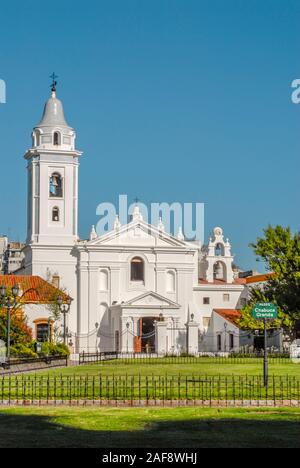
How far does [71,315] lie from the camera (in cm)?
7212

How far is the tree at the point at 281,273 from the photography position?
201 feet

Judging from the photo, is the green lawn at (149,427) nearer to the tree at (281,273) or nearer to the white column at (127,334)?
the tree at (281,273)

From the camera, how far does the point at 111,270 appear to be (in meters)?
73.5

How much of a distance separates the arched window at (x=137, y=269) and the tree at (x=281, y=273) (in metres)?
13.4

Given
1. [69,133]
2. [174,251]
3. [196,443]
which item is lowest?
[196,443]

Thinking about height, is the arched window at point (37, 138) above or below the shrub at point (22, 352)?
above

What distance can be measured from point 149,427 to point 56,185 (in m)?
58.0

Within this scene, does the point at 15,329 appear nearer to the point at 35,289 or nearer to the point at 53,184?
the point at 35,289

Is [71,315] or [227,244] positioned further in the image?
[227,244]

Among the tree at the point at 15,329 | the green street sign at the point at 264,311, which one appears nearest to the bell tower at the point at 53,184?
the tree at the point at 15,329

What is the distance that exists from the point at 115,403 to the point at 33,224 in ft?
173

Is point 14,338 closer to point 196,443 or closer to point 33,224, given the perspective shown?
point 33,224

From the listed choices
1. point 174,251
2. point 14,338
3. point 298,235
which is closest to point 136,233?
point 174,251

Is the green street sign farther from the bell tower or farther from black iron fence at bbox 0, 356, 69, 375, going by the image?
the bell tower
